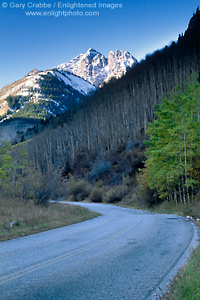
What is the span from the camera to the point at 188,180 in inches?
750

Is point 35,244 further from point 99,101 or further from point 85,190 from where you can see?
point 99,101

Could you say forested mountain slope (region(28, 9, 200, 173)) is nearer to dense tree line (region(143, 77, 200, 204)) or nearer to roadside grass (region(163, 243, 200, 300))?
dense tree line (region(143, 77, 200, 204))

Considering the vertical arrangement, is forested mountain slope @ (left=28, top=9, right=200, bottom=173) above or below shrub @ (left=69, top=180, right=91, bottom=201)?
above

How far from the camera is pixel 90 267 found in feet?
15.9

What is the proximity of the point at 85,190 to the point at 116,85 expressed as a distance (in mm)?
48979

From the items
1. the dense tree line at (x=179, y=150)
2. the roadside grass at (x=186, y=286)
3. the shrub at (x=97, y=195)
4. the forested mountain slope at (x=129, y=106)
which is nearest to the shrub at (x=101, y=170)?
the forested mountain slope at (x=129, y=106)

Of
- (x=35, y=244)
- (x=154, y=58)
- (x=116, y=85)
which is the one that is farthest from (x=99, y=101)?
(x=35, y=244)

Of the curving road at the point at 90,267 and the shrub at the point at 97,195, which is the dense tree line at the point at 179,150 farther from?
Result: the shrub at the point at 97,195

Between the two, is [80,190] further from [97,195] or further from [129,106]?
[129,106]

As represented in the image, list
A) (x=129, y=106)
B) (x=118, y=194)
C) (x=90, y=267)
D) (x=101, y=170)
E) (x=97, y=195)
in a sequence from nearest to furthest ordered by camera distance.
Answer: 1. (x=90, y=267)
2. (x=118, y=194)
3. (x=97, y=195)
4. (x=101, y=170)
5. (x=129, y=106)

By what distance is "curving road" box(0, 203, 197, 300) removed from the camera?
3590 millimetres

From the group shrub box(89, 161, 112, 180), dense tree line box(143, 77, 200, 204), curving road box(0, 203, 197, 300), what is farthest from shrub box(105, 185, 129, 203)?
curving road box(0, 203, 197, 300)

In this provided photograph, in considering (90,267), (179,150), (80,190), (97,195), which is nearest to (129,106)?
(80,190)

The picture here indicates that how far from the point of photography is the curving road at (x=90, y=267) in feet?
11.8
